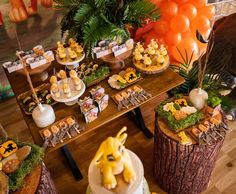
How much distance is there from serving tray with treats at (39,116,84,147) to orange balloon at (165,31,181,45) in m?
1.48

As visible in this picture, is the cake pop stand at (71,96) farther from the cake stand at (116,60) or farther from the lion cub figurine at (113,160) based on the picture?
the lion cub figurine at (113,160)

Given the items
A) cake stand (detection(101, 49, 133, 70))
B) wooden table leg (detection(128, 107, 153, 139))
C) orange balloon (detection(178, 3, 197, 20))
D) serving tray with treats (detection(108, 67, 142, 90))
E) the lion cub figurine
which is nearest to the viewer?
the lion cub figurine

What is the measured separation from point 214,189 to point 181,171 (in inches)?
19.8

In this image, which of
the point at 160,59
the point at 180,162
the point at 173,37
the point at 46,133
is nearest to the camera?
the point at 46,133

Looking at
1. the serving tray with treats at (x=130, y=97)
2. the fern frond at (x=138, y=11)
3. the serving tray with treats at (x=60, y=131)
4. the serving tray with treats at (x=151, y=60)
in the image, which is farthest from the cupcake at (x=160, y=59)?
the serving tray with treats at (x=60, y=131)

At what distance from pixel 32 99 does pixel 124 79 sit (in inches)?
26.6

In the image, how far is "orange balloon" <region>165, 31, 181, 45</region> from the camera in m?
2.72

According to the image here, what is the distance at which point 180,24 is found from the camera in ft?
8.63

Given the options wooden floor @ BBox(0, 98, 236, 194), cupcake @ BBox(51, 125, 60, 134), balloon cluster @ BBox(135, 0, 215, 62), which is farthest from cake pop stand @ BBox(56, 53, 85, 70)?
balloon cluster @ BBox(135, 0, 215, 62)

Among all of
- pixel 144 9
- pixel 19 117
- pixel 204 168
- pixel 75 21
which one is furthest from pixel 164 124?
pixel 19 117

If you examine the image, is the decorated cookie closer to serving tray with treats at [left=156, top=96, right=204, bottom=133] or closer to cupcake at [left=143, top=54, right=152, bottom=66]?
serving tray with treats at [left=156, top=96, right=204, bottom=133]

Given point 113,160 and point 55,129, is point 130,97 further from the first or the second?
point 113,160

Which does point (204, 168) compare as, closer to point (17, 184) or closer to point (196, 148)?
point (196, 148)

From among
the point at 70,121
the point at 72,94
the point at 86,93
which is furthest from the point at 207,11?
the point at 70,121
